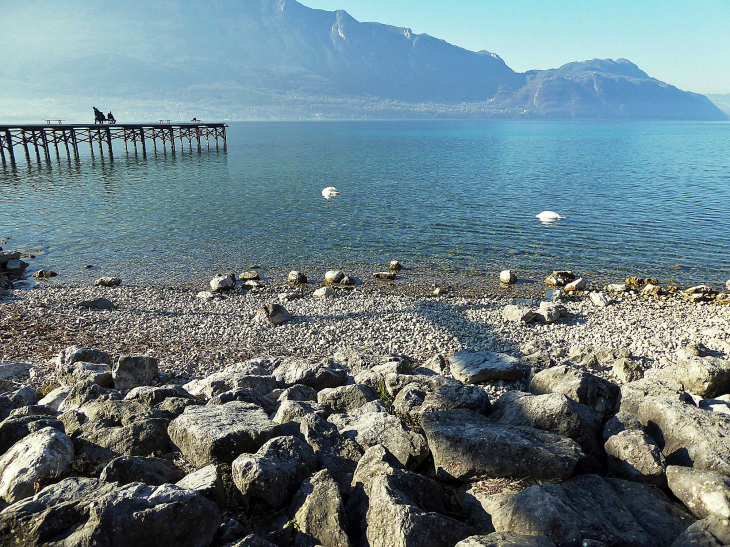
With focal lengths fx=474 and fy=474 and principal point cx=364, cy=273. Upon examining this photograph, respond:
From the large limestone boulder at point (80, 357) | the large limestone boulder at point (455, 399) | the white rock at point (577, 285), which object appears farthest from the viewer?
the white rock at point (577, 285)

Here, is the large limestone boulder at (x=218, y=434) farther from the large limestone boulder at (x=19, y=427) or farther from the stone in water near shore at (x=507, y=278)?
the stone in water near shore at (x=507, y=278)

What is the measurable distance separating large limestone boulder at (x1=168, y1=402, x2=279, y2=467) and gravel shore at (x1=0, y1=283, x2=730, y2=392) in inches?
220

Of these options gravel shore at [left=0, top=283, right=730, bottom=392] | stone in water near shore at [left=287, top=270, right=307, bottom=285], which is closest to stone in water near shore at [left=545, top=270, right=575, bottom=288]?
gravel shore at [left=0, top=283, right=730, bottom=392]

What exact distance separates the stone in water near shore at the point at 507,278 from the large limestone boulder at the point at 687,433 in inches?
543

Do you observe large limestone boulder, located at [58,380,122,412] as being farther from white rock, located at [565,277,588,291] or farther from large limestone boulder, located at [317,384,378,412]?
white rock, located at [565,277,588,291]

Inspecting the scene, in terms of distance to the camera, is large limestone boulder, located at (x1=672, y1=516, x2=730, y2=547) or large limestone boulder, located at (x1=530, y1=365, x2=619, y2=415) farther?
large limestone boulder, located at (x1=530, y1=365, x2=619, y2=415)

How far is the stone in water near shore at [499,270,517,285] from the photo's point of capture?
67.8ft

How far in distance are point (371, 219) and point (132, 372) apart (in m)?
23.8

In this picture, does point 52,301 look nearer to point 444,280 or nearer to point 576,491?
point 444,280

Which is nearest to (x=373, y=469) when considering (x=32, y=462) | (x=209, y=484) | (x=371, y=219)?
(x=209, y=484)

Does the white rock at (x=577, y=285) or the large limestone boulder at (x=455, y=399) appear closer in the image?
the large limestone boulder at (x=455, y=399)

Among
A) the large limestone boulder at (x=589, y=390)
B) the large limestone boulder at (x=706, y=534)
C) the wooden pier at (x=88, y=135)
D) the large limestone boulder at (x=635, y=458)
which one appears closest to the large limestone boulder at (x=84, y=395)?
the large limestone boulder at (x=589, y=390)

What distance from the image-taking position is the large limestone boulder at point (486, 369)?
9953 mm

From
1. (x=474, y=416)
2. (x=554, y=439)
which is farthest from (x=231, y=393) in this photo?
(x=554, y=439)
